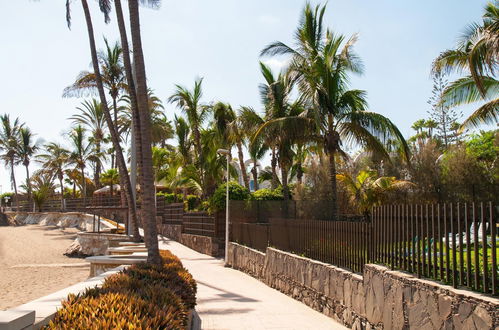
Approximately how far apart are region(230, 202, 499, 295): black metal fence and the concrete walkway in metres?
1.24

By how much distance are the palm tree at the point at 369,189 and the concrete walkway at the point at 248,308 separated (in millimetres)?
8917

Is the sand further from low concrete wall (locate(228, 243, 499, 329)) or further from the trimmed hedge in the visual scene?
the trimmed hedge

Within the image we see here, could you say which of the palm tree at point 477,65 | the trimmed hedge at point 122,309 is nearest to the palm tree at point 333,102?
the palm tree at point 477,65

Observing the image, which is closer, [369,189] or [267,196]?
[369,189]

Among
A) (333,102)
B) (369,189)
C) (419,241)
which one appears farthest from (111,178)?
(419,241)

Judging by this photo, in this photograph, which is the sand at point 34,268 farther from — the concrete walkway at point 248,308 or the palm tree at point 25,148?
the palm tree at point 25,148

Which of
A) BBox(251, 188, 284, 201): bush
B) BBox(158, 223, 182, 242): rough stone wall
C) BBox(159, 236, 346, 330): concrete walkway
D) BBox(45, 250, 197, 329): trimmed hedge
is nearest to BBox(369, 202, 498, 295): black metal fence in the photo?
BBox(159, 236, 346, 330): concrete walkway

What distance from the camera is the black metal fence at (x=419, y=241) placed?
5.65 m

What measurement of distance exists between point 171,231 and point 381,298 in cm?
2880

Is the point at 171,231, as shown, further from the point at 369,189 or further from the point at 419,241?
the point at 419,241

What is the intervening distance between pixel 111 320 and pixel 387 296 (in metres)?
4.75

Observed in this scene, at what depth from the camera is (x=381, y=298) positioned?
7641 millimetres

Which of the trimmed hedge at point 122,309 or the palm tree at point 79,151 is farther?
the palm tree at point 79,151

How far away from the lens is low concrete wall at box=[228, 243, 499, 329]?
17.9ft
